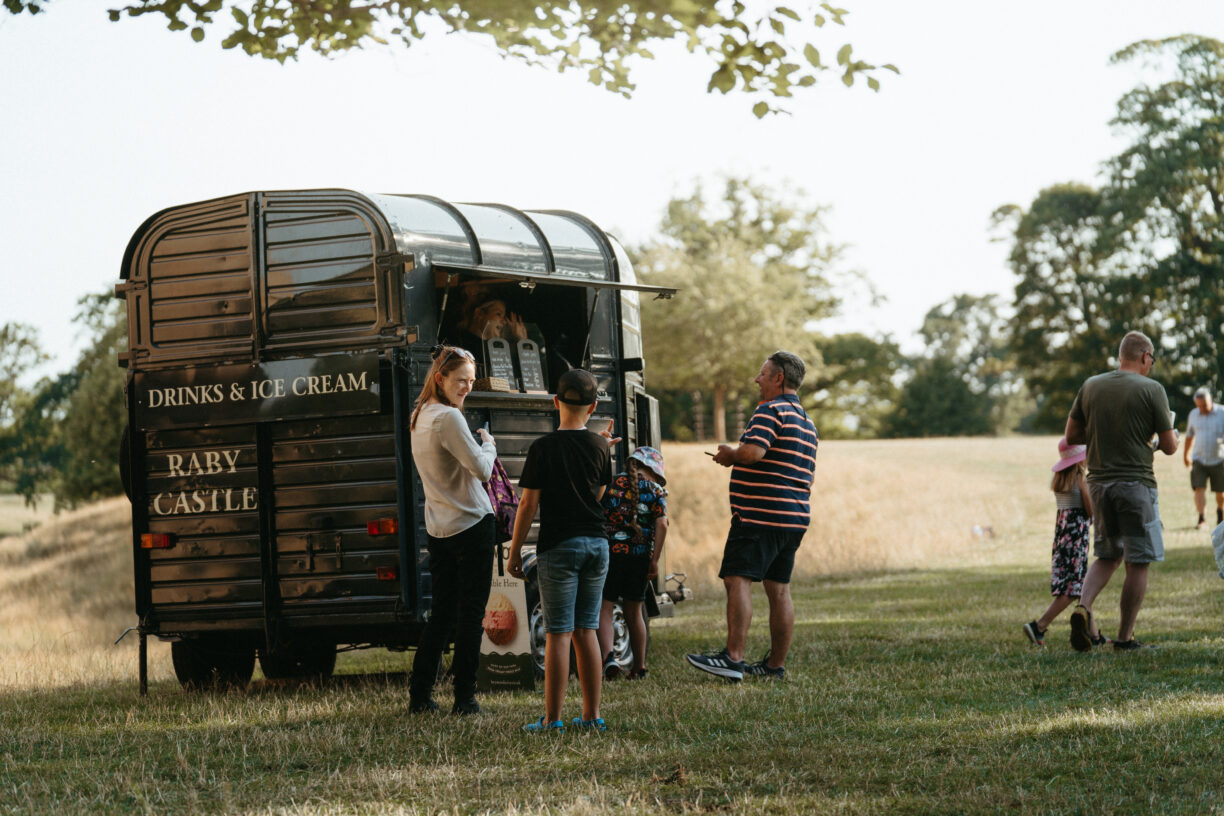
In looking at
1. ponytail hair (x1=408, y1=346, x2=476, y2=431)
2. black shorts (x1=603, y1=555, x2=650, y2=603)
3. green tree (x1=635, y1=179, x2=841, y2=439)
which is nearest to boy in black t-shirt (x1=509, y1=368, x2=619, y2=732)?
ponytail hair (x1=408, y1=346, x2=476, y2=431)

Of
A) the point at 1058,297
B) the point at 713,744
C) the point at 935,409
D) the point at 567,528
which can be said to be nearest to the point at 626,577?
the point at 567,528

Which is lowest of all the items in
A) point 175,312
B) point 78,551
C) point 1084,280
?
point 78,551

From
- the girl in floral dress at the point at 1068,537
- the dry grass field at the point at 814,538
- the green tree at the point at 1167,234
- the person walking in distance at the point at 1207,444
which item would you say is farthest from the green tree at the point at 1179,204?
the girl in floral dress at the point at 1068,537

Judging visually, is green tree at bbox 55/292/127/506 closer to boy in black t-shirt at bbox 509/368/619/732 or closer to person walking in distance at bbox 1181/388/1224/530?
person walking in distance at bbox 1181/388/1224/530

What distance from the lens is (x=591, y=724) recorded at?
6.33 meters

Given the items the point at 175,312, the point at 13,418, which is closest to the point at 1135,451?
the point at 175,312

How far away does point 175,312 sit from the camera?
8.87m

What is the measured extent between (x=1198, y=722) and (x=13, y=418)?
68.0 m

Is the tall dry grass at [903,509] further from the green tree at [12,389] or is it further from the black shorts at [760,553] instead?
the green tree at [12,389]

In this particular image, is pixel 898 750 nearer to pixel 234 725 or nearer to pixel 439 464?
pixel 439 464

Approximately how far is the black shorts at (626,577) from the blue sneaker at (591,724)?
1900mm

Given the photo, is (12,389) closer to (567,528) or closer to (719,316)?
(719,316)

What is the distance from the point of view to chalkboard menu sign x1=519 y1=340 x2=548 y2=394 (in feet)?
31.1

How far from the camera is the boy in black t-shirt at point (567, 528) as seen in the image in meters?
6.23
